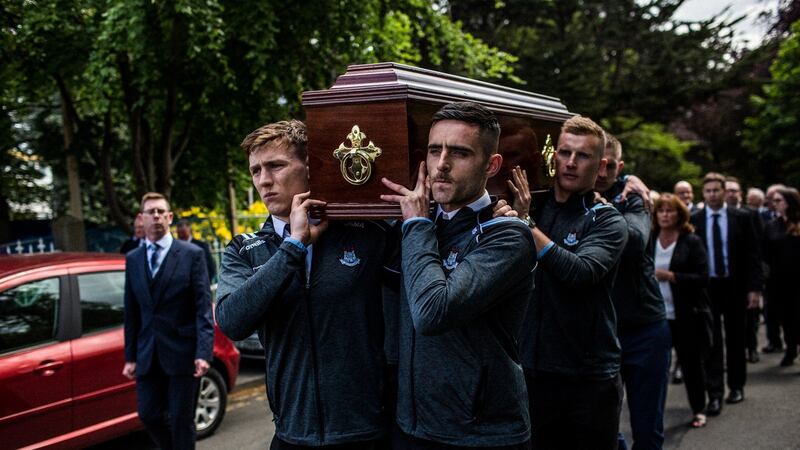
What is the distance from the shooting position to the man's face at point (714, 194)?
6.55 meters

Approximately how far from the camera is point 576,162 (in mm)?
3154

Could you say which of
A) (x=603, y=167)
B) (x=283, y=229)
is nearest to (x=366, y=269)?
(x=283, y=229)

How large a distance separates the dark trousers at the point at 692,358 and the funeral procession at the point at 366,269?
0.06 ft

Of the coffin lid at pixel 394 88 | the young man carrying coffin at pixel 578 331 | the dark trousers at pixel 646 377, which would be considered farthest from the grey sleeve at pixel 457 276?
the dark trousers at pixel 646 377

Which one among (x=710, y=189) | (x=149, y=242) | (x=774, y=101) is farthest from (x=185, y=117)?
(x=774, y=101)

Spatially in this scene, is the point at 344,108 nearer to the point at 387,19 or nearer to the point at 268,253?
the point at 268,253

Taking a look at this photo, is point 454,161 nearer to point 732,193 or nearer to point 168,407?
point 168,407

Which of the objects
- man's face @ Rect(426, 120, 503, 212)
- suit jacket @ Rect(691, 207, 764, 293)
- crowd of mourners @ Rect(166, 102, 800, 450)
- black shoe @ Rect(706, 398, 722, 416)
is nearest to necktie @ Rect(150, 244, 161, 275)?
crowd of mourners @ Rect(166, 102, 800, 450)

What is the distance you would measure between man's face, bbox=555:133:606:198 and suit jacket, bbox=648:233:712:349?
8.96 feet

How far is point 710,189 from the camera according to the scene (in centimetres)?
659

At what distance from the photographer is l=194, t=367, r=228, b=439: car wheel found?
5.80m

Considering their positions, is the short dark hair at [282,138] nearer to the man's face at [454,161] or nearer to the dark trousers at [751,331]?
the man's face at [454,161]

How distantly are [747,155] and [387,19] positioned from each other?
21.6 meters

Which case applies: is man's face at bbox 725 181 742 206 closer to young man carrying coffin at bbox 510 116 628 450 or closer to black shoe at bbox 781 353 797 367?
black shoe at bbox 781 353 797 367
